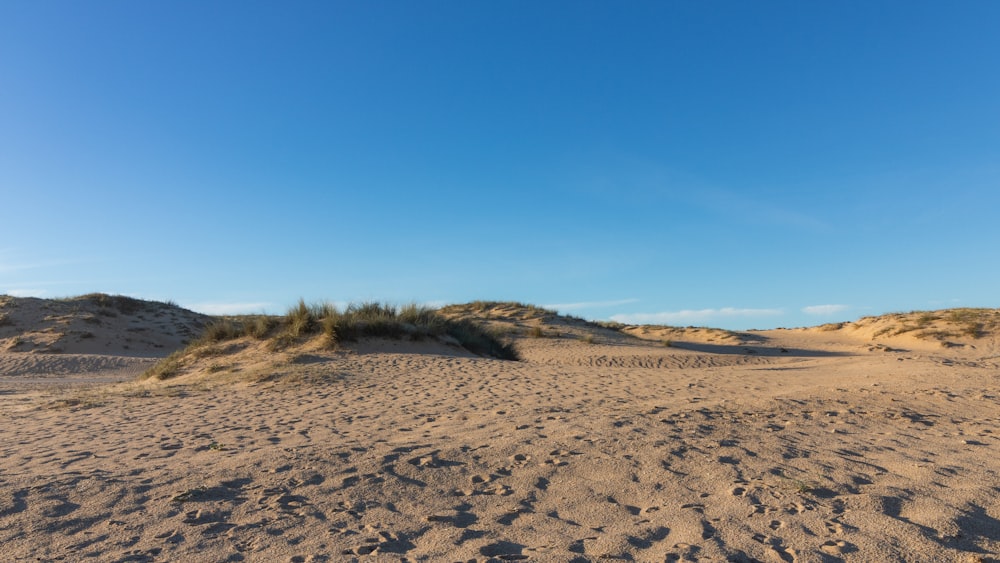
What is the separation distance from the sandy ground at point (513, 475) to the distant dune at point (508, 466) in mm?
28

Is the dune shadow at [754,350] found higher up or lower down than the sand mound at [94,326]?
lower down

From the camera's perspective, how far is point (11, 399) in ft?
39.9

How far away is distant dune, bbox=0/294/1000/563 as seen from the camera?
156 inches

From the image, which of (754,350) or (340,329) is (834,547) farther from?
(754,350)

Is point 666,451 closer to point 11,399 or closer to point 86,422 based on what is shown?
point 86,422

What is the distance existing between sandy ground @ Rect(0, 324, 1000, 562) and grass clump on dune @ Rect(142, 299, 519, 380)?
6.09m

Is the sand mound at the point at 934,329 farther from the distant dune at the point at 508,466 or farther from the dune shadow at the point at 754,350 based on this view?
the distant dune at the point at 508,466

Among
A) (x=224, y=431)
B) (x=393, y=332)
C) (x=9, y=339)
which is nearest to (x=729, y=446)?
(x=224, y=431)

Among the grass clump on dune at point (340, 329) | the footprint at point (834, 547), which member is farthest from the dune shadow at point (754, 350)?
the footprint at point (834, 547)

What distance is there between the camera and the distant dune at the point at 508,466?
3957mm

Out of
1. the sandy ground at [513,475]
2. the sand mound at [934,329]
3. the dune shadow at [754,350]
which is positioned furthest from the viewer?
the dune shadow at [754,350]

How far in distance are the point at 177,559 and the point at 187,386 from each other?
1020 centimetres

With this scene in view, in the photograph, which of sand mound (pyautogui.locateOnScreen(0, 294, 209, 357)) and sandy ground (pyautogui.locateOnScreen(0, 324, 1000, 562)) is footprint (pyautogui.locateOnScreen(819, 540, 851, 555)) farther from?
sand mound (pyautogui.locateOnScreen(0, 294, 209, 357))

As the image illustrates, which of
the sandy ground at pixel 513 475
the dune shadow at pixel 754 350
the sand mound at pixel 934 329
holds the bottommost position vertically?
the sandy ground at pixel 513 475
